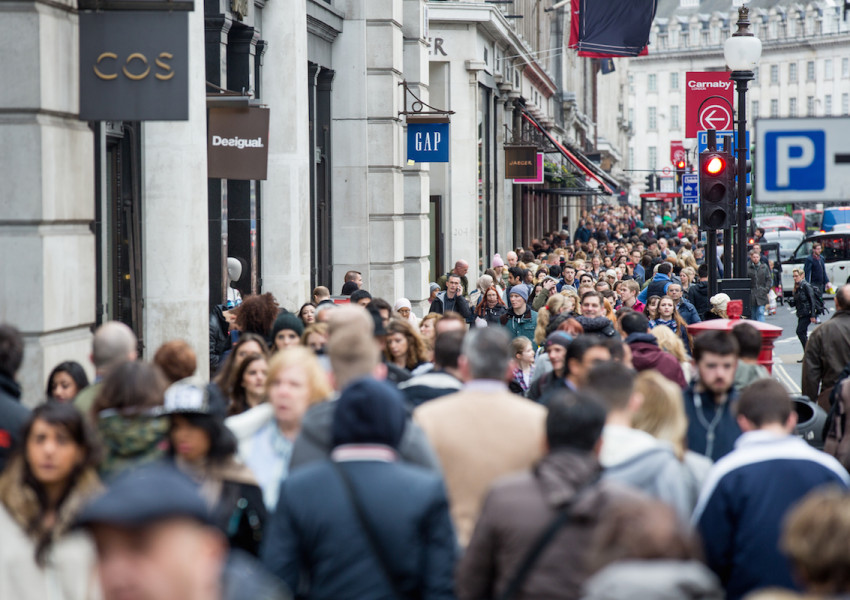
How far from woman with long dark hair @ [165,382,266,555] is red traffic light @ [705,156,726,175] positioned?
11.3m

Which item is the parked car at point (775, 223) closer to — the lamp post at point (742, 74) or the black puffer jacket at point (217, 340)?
the lamp post at point (742, 74)

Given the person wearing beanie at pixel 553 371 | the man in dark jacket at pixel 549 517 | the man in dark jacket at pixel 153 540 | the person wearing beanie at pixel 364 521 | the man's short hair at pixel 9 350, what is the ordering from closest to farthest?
the man in dark jacket at pixel 153 540 < the man in dark jacket at pixel 549 517 < the person wearing beanie at pixel 364 521 < the man's short hair at pixel 9 350 < the person wearing beanie at pixel 553 371

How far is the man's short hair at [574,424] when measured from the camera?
456 centimetres

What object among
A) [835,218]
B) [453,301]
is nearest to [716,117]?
[453,301]

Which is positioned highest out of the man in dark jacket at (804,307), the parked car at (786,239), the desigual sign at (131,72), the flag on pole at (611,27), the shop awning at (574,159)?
the flag on pole at (611,27)

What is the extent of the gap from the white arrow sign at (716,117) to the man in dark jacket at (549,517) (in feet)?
64.9

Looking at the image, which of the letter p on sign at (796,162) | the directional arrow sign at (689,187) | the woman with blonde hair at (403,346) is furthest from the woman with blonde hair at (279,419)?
the directional arrow sign at (689,187)

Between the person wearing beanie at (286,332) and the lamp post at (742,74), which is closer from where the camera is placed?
the person wearing beanie at (286,332)

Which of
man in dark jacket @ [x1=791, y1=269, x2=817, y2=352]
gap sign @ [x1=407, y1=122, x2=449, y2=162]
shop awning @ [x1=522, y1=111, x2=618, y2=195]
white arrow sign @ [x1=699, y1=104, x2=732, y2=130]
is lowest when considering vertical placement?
man in dark jacket @ [x1=791, y1=269, x2=817, y2=352]

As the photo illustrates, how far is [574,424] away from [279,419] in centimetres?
167

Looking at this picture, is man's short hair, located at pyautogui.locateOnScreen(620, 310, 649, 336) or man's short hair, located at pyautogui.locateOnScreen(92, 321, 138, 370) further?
man's short hair, located at pyautogui.locateOnScreen(620, 310, 649, 336)

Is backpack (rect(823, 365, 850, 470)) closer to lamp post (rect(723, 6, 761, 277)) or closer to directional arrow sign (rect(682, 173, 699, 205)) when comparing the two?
lamp post (rect(723, 6, 761, 277))

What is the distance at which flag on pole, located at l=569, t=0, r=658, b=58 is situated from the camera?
24.4 metres

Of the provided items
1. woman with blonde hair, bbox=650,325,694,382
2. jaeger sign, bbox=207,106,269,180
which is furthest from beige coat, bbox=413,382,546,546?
jaeger sign, bbox=207,106,269,180
